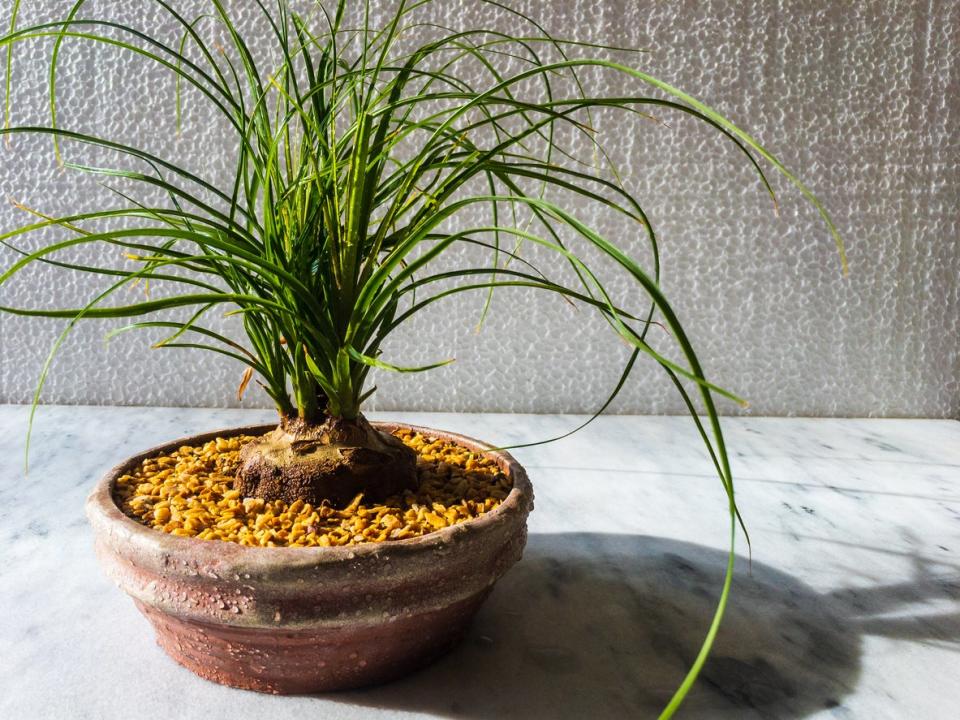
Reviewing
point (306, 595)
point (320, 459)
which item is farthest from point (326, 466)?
point (306, 595)

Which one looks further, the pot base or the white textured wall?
the white textured wall

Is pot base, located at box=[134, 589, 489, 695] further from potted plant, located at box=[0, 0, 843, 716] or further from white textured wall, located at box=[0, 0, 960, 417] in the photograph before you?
white textured wall, located at box=[0, 0, 960, 417]

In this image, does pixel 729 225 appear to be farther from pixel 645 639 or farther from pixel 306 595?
pixel 306 595

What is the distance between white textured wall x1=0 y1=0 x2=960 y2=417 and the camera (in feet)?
3.67

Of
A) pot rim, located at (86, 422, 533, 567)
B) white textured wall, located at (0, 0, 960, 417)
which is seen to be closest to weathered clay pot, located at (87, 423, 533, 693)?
pot rim, located at (86, 422, 533, 567)

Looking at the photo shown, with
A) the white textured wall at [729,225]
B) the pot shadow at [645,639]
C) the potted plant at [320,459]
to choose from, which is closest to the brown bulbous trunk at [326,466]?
the potted plant at [320,459]

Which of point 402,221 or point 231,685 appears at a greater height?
point 402,221

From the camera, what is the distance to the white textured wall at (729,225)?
1118 millimetres

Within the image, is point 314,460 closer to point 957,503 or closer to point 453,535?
point 453,535

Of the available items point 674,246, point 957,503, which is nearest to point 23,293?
point 674,246

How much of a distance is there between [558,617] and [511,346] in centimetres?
62

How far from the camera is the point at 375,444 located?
1.83ft

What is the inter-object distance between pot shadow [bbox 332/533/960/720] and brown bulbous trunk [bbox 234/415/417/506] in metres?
A: 0.12

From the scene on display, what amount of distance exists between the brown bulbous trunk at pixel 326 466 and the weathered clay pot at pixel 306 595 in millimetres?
84
